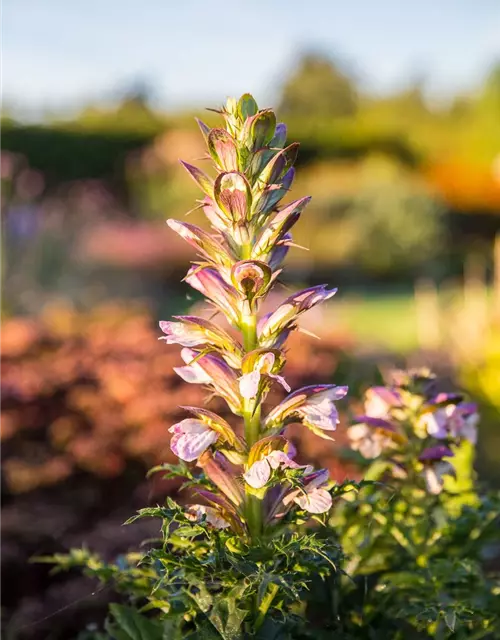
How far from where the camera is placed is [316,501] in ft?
4.28

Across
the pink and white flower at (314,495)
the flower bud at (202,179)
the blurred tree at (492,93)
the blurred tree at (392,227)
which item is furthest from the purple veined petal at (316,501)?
the blurred tree at (492,93)

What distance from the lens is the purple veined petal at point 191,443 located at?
4.17ft

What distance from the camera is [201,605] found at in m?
1.30

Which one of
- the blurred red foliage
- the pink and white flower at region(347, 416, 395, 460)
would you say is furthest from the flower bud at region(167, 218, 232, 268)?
the blurred red foliage

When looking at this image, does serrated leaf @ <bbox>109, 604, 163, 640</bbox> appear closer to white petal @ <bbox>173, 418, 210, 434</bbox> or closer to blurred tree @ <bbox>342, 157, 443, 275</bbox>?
white petal @ <bbox>173, 418, 210, 434</bbox>

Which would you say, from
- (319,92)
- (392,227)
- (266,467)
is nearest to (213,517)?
(266,467)

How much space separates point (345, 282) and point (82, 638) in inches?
608

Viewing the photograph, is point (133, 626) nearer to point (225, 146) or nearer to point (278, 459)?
point (278, 459)

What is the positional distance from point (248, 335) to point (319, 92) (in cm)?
3695

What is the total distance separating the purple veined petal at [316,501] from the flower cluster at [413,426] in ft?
1.80

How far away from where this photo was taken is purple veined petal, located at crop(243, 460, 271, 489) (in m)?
1.25

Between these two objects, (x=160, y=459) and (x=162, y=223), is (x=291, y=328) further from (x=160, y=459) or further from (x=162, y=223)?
(x=162, y=223)

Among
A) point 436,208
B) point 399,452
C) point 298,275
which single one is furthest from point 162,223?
point 399,452

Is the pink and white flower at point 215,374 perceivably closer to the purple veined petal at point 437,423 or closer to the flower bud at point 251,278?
the flower bud at point 251,278
